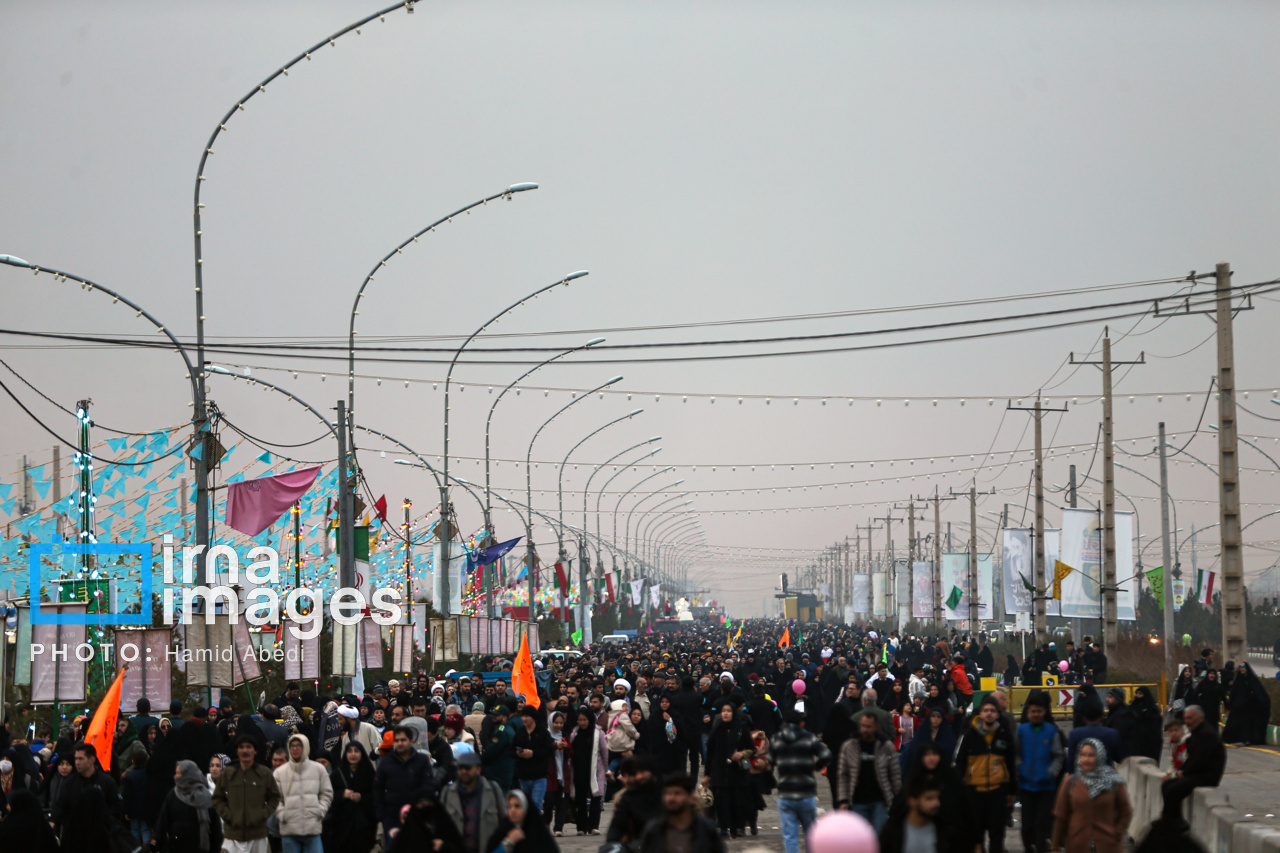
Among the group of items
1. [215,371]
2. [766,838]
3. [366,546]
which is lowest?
[766,838]

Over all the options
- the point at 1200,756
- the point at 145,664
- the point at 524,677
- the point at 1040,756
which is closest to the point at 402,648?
the point at 524,677

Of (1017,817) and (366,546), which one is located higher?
(366,546)

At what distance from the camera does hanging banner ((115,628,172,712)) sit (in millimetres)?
20094

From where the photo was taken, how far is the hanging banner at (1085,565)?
41656 mm

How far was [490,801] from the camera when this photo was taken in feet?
35.0

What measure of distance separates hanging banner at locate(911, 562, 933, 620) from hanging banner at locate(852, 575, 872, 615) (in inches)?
1417

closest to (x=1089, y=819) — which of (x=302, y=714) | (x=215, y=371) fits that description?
(x=302, y=714)

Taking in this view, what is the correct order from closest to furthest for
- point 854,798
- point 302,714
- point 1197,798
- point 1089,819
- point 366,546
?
point 1089,819
point 854,798
point 1197,798
point 302,714
point 366,546

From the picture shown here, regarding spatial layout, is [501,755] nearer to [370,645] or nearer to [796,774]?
[796,774]

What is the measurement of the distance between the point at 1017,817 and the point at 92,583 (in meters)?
16.0

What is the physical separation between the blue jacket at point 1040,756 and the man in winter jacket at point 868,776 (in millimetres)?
1287

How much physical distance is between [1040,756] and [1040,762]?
0.05 m

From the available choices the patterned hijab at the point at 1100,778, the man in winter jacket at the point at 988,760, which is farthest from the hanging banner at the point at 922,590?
the patterned hijab at the point at 1100,778

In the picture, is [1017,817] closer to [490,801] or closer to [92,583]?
[490,801]
